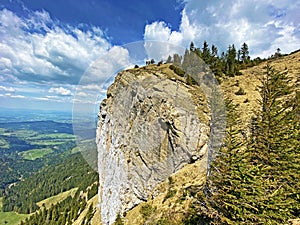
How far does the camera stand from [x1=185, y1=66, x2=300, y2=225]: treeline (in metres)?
9.80

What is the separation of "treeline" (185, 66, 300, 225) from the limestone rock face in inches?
417

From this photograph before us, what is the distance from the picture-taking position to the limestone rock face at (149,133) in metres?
24.6

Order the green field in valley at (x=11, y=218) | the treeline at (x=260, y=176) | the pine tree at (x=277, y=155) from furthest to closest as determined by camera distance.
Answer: the green field in valley at (x=11, y=218), the pine tree at (x=277, y=155), the treeline at (x=260, y=176)

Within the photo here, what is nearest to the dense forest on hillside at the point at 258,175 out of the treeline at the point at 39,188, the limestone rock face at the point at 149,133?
the limestone rock face at the point at 149,133

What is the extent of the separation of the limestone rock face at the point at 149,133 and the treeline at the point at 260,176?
10583mm

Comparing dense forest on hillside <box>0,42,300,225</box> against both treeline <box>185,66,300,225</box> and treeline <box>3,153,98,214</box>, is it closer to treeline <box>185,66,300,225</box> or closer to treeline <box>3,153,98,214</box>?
treeline <box>185,66,300,225</box>

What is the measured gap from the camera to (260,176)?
33.3ft

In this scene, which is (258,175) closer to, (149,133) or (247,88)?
(149,133)

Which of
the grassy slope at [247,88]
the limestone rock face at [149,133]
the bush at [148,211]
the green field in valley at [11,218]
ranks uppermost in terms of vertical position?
the grassy slope at [247,88]

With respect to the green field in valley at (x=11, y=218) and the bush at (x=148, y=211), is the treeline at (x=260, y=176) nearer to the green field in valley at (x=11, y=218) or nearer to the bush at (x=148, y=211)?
the bush at (x=148, y=211)

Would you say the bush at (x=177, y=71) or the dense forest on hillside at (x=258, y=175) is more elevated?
the bush at (x=177, y=71)

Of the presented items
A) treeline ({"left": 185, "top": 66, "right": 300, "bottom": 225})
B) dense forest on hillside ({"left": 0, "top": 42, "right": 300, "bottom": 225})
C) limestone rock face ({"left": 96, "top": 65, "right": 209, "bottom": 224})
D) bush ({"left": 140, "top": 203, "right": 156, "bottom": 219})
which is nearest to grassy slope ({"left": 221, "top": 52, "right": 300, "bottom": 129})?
limestone rock face ({"left": 96, "top": 65, "right": 209, "bottom": 224})

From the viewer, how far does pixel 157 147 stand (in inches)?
1037

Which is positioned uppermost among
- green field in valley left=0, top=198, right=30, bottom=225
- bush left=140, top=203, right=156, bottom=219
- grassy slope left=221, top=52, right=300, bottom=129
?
grassy slope left=221, top=52, right=300, bottom=129
